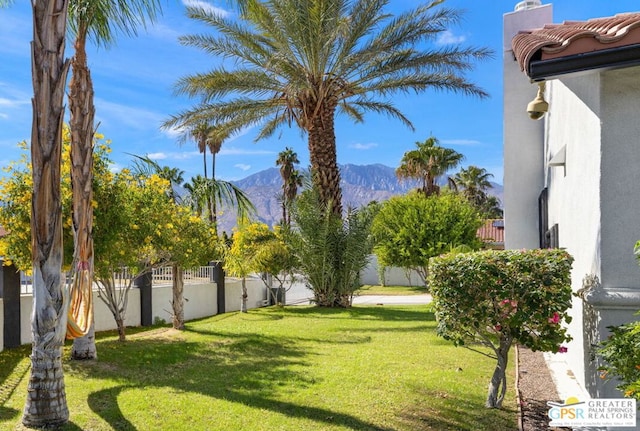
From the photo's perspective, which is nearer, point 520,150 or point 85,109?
point 85,109

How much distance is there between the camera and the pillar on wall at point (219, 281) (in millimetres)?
20188

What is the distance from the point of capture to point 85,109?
28.7ft

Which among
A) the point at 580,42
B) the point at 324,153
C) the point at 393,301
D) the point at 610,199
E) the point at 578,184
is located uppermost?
the point at 324,153

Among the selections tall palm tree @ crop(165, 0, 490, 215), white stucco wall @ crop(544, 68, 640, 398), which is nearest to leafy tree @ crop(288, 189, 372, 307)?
tall palm tree @ crop(165, 0, 490, 215)

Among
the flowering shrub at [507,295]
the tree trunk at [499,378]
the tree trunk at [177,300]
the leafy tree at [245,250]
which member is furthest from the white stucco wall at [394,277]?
the flowering shrub at [507,295]

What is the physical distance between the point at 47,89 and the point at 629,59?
5539 millimetres

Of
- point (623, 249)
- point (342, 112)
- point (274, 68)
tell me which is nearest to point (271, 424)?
point (623, 249)

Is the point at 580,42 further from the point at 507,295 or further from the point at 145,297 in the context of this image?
the point at 145,297

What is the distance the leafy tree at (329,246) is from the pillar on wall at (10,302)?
925 centimetres

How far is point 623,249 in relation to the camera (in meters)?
4.97

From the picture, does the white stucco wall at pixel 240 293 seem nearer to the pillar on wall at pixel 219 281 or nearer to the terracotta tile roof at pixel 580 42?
the pillar on wall at pixel 219 281

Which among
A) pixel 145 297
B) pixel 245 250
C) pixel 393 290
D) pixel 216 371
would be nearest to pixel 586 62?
pixel 216 371

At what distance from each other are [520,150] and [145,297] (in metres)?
11.7

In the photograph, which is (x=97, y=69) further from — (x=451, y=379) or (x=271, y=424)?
(x=451, y=379)
